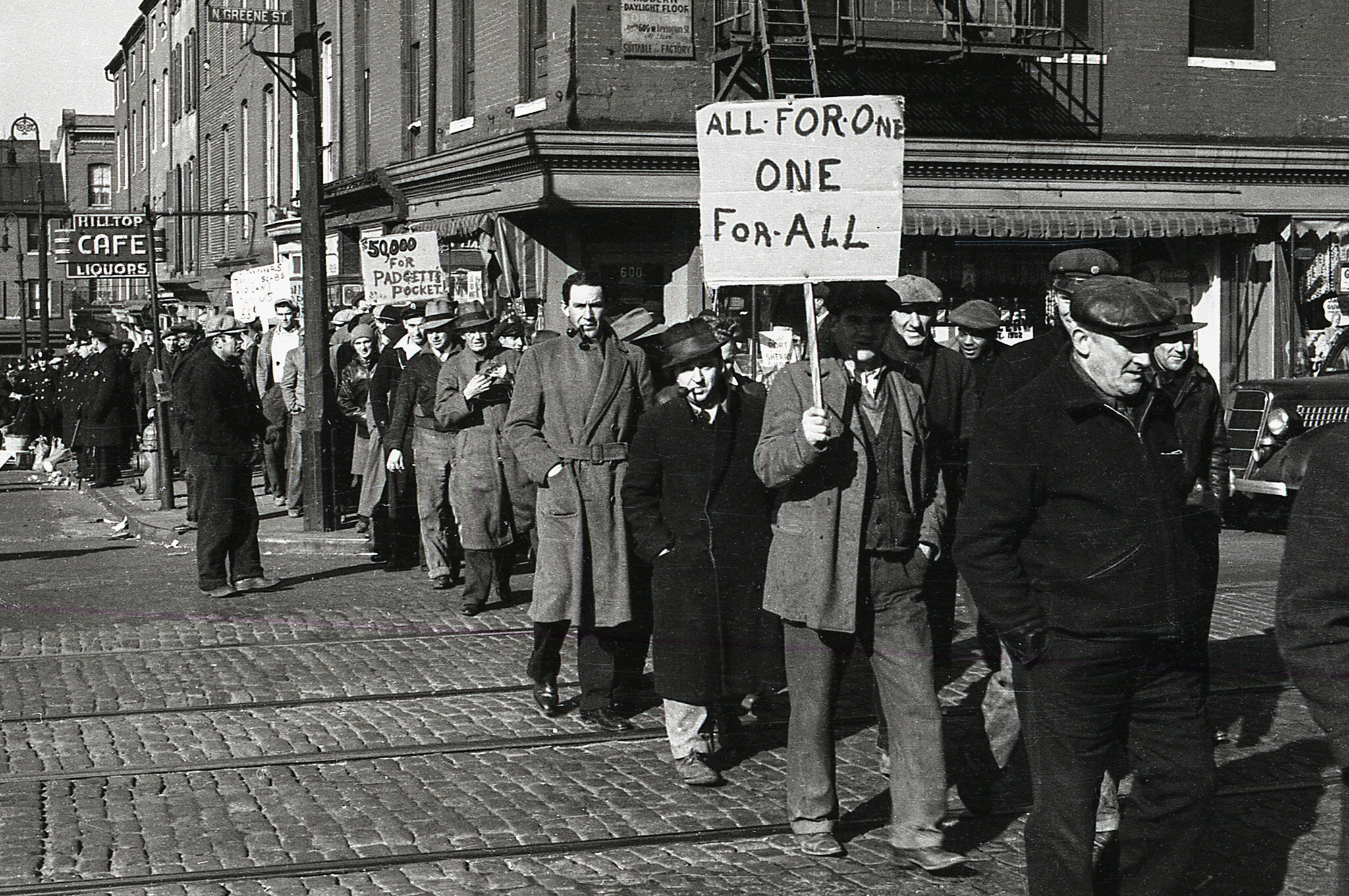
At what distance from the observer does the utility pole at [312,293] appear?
49.6 feet

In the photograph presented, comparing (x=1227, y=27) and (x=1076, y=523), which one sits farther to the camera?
(x=1227, y=27)

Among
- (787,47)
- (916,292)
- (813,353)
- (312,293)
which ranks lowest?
(813,353)

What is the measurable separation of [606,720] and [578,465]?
117 cm

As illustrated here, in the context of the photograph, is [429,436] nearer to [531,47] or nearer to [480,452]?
[480,452]

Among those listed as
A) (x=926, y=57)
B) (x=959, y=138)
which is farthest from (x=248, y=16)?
(x=959, y=138)

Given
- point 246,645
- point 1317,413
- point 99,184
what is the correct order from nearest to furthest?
point 246,645, point 1317,413, point 99,184

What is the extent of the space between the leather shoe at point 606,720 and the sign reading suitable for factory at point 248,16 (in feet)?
31.3

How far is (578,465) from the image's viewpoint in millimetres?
7691

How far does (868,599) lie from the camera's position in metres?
5.68

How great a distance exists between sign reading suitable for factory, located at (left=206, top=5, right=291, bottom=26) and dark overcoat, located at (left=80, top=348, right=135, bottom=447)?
847cm

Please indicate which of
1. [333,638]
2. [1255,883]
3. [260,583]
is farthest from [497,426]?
[1255,883]

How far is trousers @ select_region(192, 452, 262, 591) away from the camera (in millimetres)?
11711

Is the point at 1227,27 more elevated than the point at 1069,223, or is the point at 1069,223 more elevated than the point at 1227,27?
the point at 1227,27

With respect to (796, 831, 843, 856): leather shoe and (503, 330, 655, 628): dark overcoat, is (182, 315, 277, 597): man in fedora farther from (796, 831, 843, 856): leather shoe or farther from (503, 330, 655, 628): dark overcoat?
(796, 831, 843, 856): leather shoe
